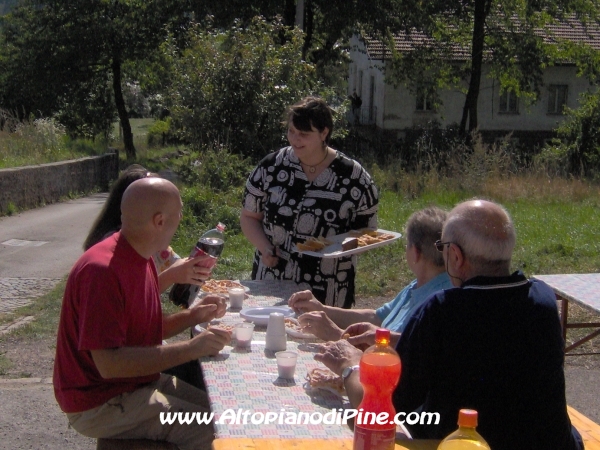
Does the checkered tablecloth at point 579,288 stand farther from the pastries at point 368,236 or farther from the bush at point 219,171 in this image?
the bush at point 219,171

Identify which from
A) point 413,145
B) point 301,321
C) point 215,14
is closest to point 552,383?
point 301,321

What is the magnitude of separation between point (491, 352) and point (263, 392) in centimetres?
95

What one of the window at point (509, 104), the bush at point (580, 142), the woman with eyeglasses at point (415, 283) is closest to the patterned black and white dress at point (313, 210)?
the woman with eyeglasses at point (415, 283)

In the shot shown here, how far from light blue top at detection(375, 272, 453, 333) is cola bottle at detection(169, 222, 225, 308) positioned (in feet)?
2.93

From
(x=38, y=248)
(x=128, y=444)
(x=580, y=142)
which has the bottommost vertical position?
(x=38, y=248)

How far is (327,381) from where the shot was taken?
119 inches

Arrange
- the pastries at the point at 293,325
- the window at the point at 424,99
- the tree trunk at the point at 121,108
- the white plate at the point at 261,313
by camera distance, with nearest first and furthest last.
→ the pastries at the point at 293,325, the white plate at the point at 261,313, the window at the point at 424,99, the tree trunk at the point at 121,108

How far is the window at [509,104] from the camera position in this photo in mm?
34438

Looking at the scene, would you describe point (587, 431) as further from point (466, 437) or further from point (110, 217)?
point (110, 217)

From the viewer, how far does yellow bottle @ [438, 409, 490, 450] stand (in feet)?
6.64

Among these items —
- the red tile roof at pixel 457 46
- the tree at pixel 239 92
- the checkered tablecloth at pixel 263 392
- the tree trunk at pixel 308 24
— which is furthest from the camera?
the red tile roof at pixel 457 46

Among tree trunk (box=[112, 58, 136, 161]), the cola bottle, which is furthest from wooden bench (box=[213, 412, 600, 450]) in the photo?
tree trunk (box=[112, 58, 136, 161])

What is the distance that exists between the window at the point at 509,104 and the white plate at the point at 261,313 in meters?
32.2

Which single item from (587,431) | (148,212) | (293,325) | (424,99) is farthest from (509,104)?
(148,212)
